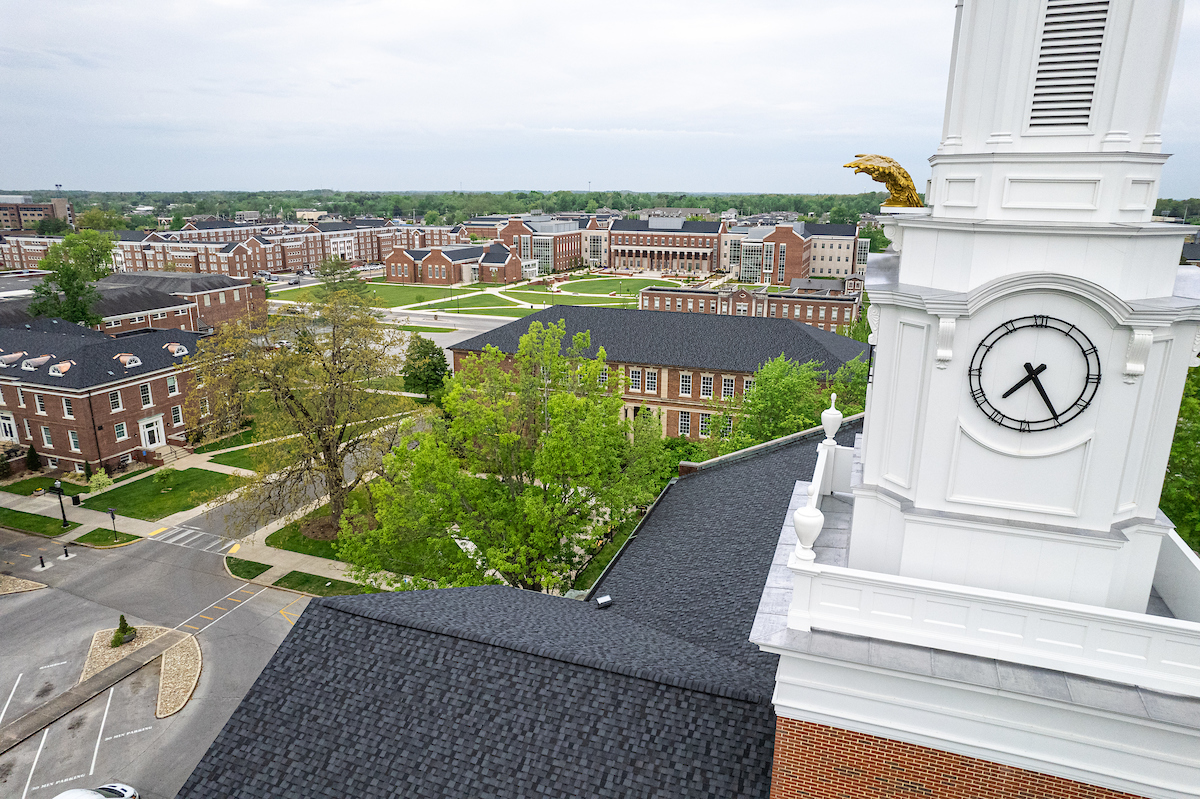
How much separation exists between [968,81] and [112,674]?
112 ft

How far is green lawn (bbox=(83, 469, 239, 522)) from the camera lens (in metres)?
42.6

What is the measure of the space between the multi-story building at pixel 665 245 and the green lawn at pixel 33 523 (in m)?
149

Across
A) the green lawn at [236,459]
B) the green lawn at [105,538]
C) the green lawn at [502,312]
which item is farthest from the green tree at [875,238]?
the green lawn at [105,538]

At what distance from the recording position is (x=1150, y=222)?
28.2ft

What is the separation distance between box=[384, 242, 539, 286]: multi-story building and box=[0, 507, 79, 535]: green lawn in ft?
382

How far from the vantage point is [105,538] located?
128 ft

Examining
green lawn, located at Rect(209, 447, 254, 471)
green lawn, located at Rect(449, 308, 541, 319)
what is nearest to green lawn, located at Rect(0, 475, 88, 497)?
green lawn, located at Rect(209, 447, 254, 471)

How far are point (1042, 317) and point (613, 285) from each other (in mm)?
149637

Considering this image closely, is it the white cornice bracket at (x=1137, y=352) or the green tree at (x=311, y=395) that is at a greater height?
the white cornice bracket at (x=1137, y=352)

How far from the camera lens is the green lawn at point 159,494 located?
140ft

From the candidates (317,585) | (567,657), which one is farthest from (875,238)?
(567,657)

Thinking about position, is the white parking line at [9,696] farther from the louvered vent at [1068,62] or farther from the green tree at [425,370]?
the green tree at [425,370]

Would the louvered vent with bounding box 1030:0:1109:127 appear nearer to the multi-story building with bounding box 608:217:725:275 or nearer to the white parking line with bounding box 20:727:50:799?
the white parking line with bounding box 20:727:50:799

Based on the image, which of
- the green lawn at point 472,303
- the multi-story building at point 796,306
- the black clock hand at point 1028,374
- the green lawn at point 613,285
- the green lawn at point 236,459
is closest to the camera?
the black clock hand at point 1028,374
